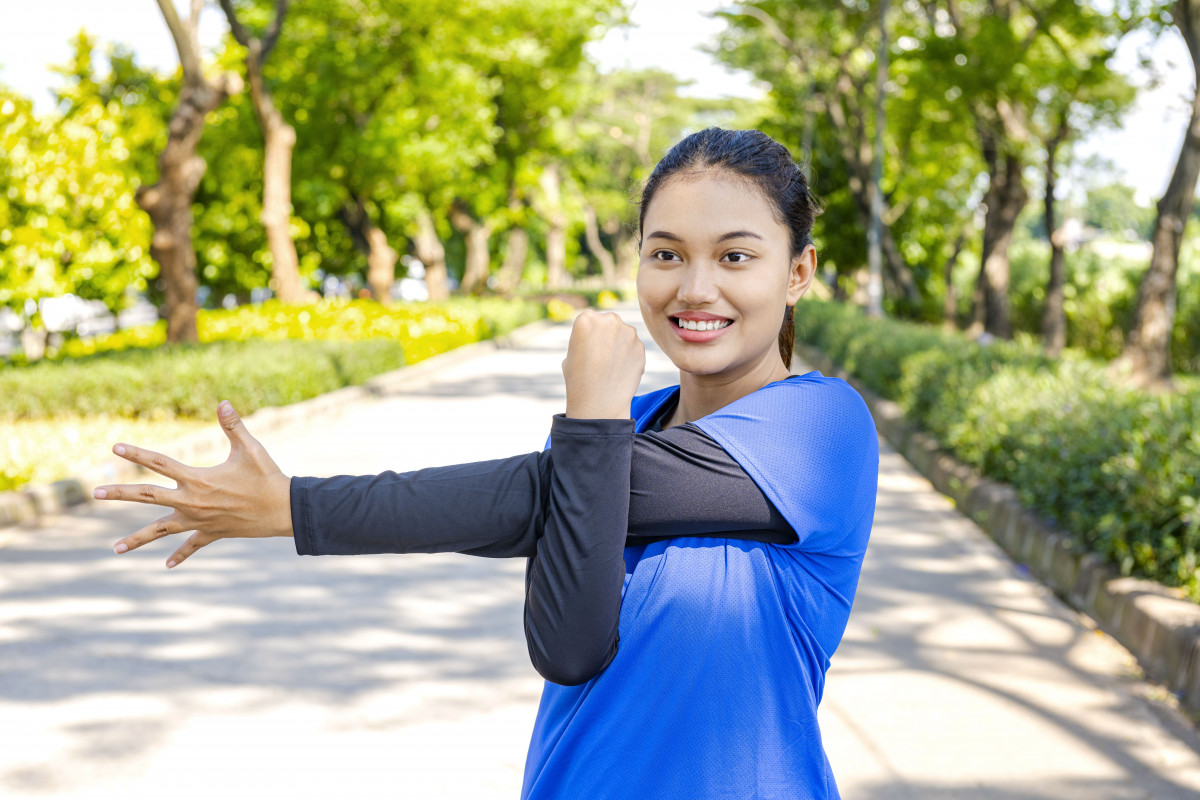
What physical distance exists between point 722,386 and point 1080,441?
524cm

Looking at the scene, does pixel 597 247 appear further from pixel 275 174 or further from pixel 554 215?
pixel 275 174

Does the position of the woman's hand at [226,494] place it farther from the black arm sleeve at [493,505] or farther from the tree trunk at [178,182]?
the tree trunk at [178,182]

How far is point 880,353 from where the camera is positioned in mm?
13656

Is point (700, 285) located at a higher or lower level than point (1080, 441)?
higher

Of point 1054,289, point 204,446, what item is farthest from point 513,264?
point 204,446

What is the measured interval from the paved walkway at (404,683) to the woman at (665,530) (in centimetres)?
239

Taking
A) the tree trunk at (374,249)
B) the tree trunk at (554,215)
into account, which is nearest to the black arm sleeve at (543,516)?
the tree trunk at (374,249)

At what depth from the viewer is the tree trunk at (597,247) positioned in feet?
210

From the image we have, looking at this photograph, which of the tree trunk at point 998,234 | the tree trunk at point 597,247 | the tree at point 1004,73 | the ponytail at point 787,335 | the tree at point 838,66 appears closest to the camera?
the ponytail at point 787,335

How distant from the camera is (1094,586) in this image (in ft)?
17.9

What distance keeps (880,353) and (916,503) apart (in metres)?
5.53

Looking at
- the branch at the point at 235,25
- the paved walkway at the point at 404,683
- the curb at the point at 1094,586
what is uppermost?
the branch at the point at 235,25

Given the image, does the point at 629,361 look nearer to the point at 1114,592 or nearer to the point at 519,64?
the point at 1114,592

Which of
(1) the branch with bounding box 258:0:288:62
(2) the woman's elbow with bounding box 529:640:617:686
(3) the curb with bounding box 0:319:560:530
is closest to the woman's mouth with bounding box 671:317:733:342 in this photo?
(2) the woman's elbow with bounding box 529:640:617:686
